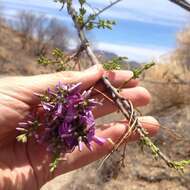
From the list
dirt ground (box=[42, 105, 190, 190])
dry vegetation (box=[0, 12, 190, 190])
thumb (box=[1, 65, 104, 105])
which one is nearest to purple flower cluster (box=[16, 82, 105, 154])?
thumb (box=[1, 65, 104, 105])

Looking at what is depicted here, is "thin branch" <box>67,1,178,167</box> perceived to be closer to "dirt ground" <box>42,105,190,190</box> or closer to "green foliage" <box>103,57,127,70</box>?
"green foliage" <box>103,57,127,70</box>

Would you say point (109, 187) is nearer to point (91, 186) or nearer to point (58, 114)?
point (91, 186)

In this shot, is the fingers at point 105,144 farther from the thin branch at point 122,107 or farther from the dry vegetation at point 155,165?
the dry vegetation at point 155,165

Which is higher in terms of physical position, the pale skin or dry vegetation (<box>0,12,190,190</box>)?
the pale skin

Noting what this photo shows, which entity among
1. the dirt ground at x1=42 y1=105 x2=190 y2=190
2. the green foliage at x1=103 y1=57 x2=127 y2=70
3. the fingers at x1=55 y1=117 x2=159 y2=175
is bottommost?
the dirt ground at x1=42 y1=105 x2=190 y2=190

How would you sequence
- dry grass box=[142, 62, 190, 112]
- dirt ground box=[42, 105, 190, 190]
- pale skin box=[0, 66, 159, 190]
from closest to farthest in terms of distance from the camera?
pale skin box=[0, 66, 159, 190] → dirt ground box=[42, 105, 190, 190] → dry grass box=[142, 62, 190, 112]

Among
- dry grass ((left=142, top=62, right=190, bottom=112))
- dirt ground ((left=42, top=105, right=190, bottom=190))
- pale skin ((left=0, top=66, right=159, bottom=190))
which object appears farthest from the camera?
dry grass ((left=142, top=62, right=190, bottom=112))
